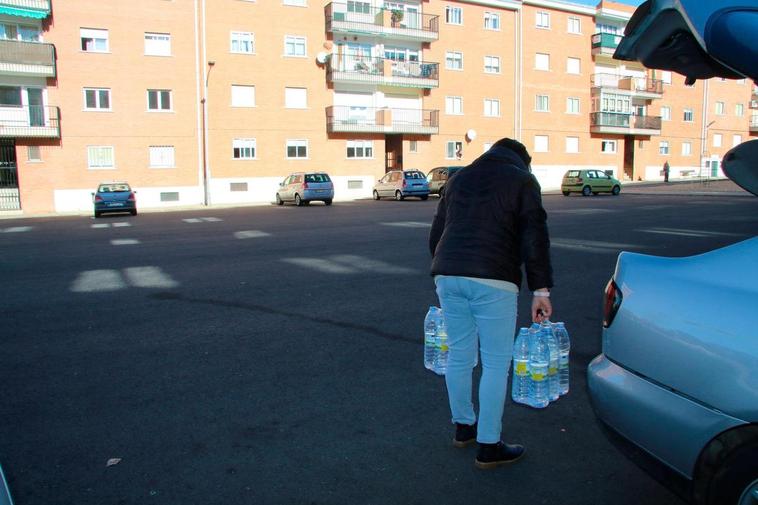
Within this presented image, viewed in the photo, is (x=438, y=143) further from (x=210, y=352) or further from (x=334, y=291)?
(x=210, y=352)

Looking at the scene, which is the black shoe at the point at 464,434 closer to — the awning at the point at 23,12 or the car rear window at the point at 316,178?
the car rear window at the point at 316,178

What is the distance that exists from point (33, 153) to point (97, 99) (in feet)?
13.7

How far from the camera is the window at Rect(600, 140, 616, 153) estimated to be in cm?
4969

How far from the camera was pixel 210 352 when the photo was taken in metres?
5.55

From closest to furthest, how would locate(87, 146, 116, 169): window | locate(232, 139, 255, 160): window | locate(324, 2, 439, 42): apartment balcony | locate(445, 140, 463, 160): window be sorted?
locate(87, 146, 116, 169): window
locate(232, 139, 255, 160): window
locate(324, 2, 439, 42): apartment balcony
locate(445, 140, 463, 160): window

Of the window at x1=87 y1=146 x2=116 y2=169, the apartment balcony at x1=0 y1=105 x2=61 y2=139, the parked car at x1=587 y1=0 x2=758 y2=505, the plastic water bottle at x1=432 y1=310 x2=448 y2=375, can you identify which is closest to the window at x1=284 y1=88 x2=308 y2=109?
the window at x1=87 y1=146 x2=116 y2=169

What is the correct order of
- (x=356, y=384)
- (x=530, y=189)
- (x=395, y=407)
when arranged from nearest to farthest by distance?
(x=530, y=189) < (x=395, y=407) < (x=356, y=384)

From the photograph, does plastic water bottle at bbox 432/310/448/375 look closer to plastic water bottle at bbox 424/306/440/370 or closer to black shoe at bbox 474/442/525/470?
plastic water bottle at bbox 424/306/440/370

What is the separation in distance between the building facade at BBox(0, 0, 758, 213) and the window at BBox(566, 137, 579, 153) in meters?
0.13

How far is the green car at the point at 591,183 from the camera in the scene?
116ft

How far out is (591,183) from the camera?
117 feet

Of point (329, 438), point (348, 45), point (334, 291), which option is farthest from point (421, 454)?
point (348, 45)

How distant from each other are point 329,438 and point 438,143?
3940cm

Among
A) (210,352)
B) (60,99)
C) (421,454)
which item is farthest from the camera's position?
(60,99)
